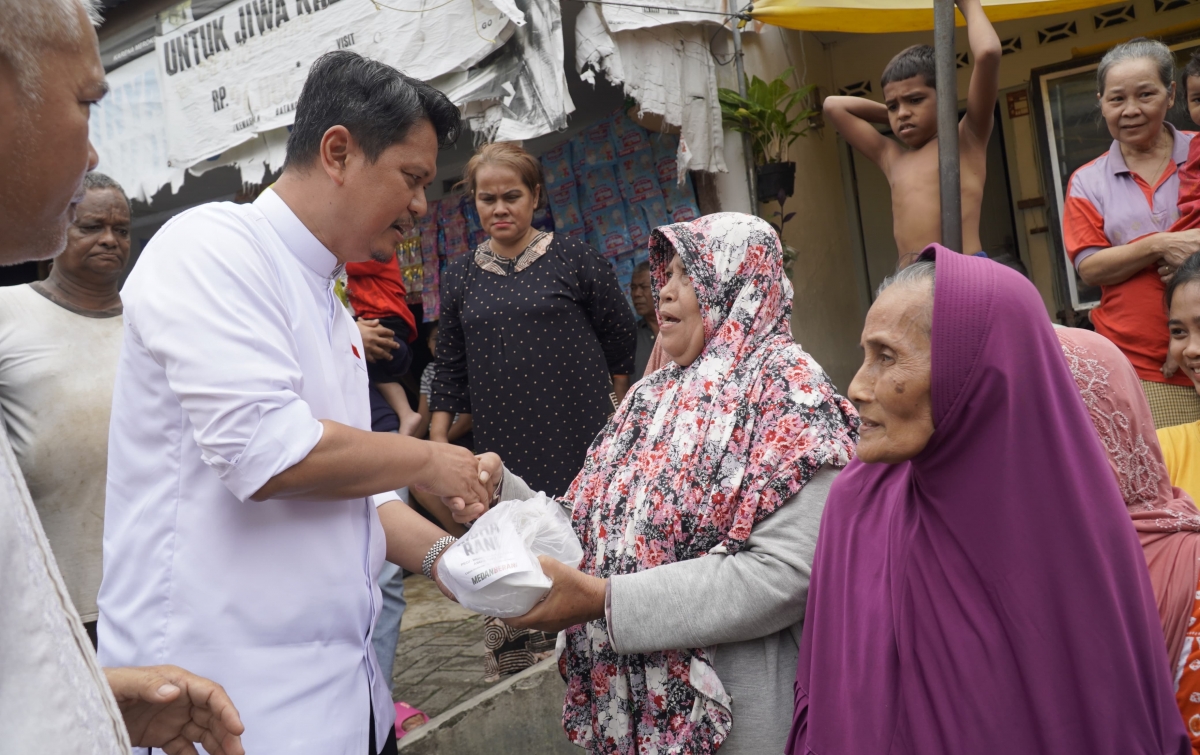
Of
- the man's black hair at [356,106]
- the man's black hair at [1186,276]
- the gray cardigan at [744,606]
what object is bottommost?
the gray cardigan at [744,606]

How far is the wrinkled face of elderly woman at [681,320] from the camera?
94.4 inches

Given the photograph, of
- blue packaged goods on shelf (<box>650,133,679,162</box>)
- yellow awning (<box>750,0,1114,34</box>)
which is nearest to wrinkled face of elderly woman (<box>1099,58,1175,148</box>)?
yellow awning (<box>750,0,1114,34</box>)

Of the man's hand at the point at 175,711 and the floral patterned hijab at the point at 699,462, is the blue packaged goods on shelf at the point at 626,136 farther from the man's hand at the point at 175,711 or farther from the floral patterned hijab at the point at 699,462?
the man's hand at the point at 175,711

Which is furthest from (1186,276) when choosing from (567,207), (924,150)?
(567,207)

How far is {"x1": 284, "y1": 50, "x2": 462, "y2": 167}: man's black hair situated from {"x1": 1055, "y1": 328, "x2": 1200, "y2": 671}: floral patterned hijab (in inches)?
64.1

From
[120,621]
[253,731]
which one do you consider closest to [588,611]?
[253,731]

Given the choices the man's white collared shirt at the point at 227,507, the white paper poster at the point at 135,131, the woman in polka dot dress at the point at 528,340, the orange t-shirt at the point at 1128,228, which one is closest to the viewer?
the man's white collared shirt at the point at 227,507

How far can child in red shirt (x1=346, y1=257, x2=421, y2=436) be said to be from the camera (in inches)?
200

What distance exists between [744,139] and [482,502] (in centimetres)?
412

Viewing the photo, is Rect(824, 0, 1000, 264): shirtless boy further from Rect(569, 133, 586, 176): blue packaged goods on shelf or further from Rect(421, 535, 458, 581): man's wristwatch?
Rect(569, 133, 586, 176): blue packaged goods on shelf

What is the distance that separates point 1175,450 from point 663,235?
1.67 m

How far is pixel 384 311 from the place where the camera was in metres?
5.16

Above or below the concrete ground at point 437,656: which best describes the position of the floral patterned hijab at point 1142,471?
above

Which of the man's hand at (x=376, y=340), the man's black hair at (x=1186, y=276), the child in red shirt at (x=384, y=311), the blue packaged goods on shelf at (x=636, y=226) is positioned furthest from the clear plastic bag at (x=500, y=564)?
the blue packaged goods on shelf at (x=636, y=226)
